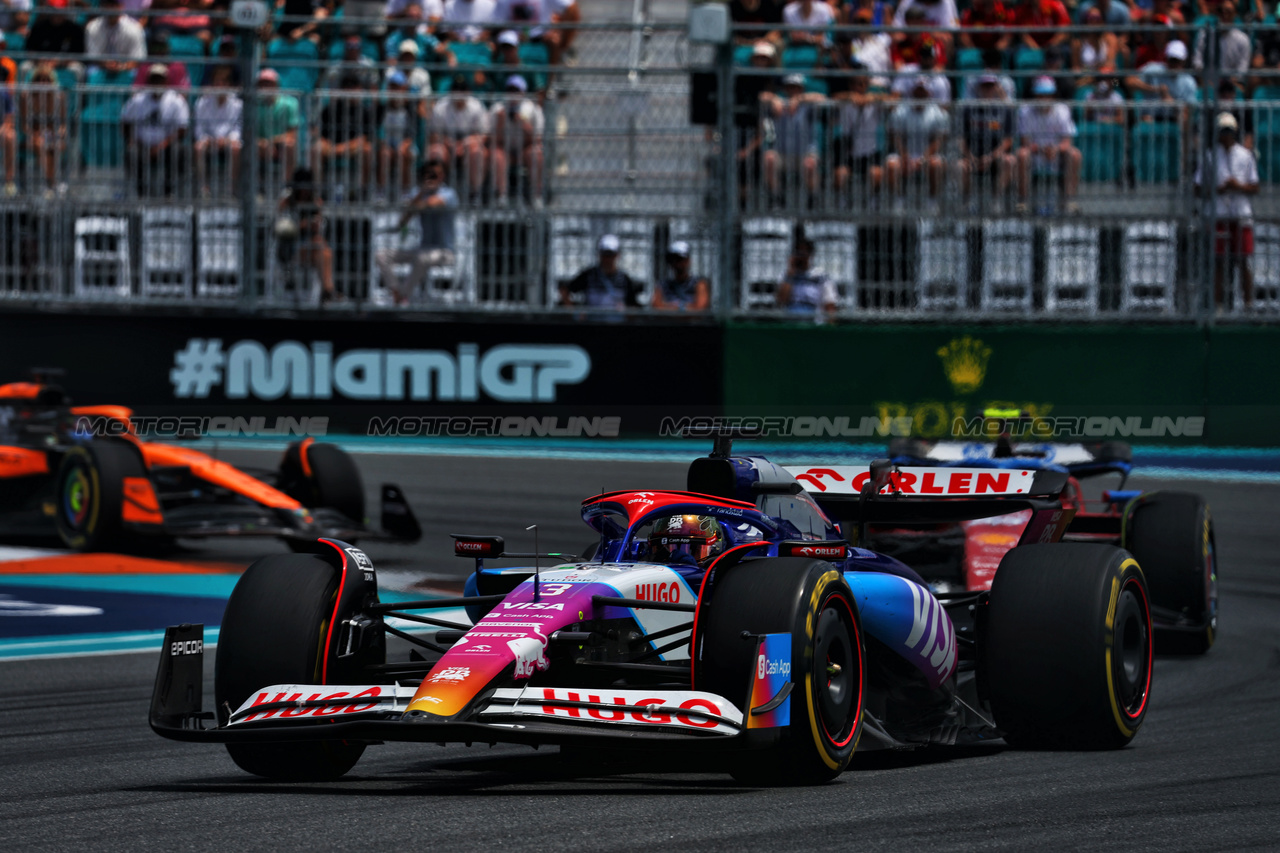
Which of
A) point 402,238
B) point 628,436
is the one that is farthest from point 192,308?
point 628,436

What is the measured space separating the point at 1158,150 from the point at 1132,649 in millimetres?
8897

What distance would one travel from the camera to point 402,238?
15.6m

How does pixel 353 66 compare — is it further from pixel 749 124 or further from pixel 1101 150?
pixel 1101 150

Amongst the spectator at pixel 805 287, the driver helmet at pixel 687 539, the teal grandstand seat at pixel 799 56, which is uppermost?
the teal grandstand seat at pixel 799 56

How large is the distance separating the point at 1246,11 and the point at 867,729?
42.1 ft

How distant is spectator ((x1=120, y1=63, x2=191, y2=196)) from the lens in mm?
15469

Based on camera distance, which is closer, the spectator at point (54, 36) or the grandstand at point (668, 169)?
the grandstand at point (668, 169)

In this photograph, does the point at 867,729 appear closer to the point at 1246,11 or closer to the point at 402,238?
the point at 402,238

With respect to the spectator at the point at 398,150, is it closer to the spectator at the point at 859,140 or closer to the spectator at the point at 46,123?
the spectator at the point at 46,123

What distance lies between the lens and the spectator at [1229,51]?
48.7 feet

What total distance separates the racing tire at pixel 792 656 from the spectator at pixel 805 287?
961 cm

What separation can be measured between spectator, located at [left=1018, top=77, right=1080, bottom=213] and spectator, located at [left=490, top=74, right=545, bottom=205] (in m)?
3.97

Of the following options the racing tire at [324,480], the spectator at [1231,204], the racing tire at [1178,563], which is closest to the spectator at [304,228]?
the racing tire at [324,480]

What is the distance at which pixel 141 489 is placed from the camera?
489 inches
